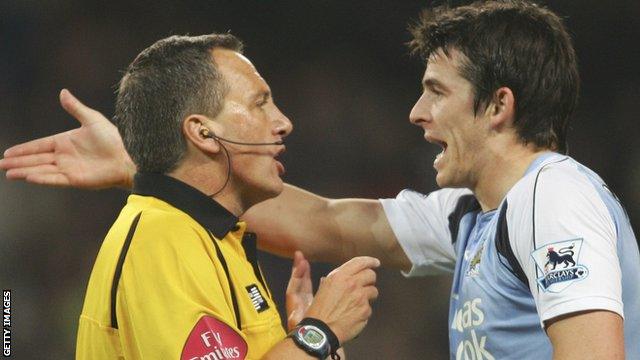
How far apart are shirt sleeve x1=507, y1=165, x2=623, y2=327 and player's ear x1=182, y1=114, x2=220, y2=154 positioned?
2.80 feet

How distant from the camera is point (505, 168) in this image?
2.79 meters

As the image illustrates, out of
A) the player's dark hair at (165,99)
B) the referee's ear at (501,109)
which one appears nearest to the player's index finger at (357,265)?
the player's dark hair at (165,99)

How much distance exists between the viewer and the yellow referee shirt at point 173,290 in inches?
83.4

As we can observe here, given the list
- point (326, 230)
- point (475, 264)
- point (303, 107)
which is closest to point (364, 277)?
point (475, 264)

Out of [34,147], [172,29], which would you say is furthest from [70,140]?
[172,29]

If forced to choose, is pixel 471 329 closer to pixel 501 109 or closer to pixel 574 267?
pixel 574 267

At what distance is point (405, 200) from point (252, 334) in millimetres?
1273

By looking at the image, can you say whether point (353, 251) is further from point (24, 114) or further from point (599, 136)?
point (599, 136)

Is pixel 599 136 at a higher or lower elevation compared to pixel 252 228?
lower

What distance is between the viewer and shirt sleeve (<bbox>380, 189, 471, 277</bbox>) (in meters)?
3.28

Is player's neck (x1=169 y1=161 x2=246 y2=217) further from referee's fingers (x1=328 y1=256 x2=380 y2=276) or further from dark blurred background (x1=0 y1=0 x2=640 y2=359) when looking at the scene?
dark blurred background (x1=0 y1=0 x2=640 y2=359)

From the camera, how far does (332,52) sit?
6.72m

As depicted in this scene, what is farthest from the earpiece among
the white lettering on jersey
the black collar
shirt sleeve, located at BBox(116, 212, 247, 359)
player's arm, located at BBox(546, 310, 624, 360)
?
player's arm, located at BBox(546, 310, 624, 360)

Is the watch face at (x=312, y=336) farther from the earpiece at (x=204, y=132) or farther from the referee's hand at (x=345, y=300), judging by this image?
the earpiece at (x=204, y=132)
